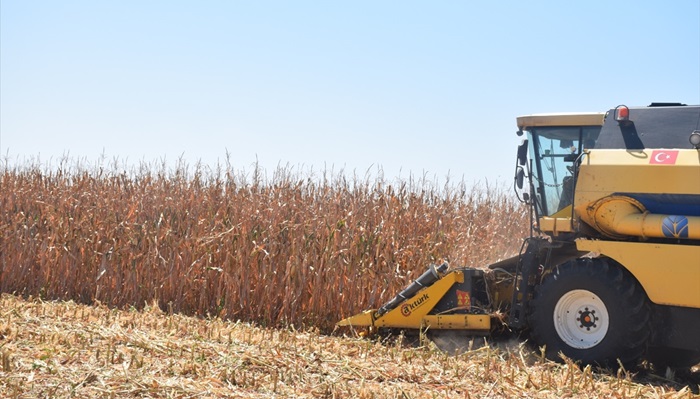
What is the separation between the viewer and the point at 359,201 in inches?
384

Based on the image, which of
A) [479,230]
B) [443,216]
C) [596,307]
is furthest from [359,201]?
[596,307]

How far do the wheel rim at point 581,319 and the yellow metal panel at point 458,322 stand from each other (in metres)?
0.56

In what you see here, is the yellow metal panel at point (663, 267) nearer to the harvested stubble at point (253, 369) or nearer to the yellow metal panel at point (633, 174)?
the yellow metal panel at point (633, 174)

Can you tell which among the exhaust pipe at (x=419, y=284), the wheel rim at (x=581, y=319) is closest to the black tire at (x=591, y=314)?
the wheel rim at (x=581, y=319)

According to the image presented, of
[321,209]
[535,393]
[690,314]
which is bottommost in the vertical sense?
[535,393]

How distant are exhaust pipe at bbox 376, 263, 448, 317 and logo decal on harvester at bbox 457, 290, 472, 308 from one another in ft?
0.72

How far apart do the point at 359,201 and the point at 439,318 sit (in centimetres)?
342

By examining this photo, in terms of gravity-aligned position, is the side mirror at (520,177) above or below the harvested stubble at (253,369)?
above

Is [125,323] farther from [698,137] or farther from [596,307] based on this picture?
[698,137]

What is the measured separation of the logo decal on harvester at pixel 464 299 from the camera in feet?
21.4

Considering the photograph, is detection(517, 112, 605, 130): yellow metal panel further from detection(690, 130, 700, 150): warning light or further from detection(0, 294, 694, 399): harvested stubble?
detection(0, 294, 694, 399): harvested stubble

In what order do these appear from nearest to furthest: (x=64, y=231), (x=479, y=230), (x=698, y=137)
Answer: (x=698, y=137), (x=64, y=231), (x=479, y=230)

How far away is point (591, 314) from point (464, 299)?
39.1 inches

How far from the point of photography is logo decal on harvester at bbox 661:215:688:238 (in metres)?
5.54
